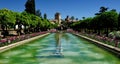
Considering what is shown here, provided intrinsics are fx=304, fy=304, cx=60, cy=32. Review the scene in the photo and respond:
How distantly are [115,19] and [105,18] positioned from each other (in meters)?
1.85

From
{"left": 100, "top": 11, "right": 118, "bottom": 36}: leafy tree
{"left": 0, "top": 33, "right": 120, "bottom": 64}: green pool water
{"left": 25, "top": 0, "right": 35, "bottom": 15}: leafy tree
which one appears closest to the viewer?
{"left": 0, "top": 33, "right": 120, "bottom": 64}: green pool water

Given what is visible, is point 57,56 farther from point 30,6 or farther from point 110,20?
point 30,6

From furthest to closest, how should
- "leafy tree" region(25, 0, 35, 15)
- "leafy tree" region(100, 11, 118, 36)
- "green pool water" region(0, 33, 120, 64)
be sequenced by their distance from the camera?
"leafy tree" region(25, 0, 35, 15) → "leafy tree" region(100, 11, 118, 36) → "green pool water" region(0, 33, 120, 64)

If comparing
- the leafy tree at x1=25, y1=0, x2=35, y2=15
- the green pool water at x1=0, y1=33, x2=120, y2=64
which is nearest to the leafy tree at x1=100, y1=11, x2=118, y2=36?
the green pool water at x1=0, y1=33, x2=120, y2=64

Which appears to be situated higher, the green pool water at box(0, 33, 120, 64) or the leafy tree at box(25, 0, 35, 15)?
the leafy tree at box(25, 0, 35, 15)

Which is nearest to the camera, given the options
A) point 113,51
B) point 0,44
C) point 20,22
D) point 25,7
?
point 113,51

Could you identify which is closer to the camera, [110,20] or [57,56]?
[57,56]

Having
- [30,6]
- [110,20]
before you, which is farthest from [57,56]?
[30,6]

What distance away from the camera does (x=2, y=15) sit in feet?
137

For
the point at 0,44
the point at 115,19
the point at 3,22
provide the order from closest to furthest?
the point at 0,44
the point at 3,22
the point at 115,19

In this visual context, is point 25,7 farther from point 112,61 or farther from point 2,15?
point 112,61

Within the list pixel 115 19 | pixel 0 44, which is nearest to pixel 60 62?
pixel 0 44

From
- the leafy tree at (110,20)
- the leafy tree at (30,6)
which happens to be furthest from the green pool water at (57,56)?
the leafy tree at (30,6)

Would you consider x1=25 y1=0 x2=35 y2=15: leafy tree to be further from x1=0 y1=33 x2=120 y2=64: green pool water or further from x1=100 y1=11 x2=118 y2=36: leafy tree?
x1=0 y1=33 x2=120 y2=64: green pool water
